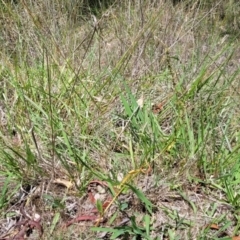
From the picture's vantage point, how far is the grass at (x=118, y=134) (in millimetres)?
1492

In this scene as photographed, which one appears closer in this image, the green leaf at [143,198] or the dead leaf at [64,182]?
the green leaf at [143,198]

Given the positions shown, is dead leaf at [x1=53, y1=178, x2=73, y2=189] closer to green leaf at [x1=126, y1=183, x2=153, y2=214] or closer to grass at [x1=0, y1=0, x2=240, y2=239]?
grass at [x1=0, y1=0, x2=240, y2=239]

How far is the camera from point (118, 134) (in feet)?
5.66

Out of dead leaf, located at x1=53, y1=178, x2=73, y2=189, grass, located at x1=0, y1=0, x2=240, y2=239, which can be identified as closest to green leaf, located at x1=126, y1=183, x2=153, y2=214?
grass, located at x1=0, y1=0, x2=240, y2=239

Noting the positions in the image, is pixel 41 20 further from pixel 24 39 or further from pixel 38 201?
pixel 38 201

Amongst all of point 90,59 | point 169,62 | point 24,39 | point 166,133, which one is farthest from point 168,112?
point 24,39

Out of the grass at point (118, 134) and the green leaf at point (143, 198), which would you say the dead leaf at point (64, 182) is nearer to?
the grass at point (118, 134)

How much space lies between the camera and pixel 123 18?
2488mm

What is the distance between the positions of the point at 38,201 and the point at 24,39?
97 centimetres

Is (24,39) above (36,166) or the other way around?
above

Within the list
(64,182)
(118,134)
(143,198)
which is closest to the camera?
(143,198)

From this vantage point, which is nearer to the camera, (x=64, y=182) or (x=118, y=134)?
(x=64, y=182)

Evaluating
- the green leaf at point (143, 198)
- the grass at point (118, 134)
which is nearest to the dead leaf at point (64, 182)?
the grass at point (118, 134)

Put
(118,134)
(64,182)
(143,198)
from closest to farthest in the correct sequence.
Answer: (143,198) < (64,182) < (118,134)
